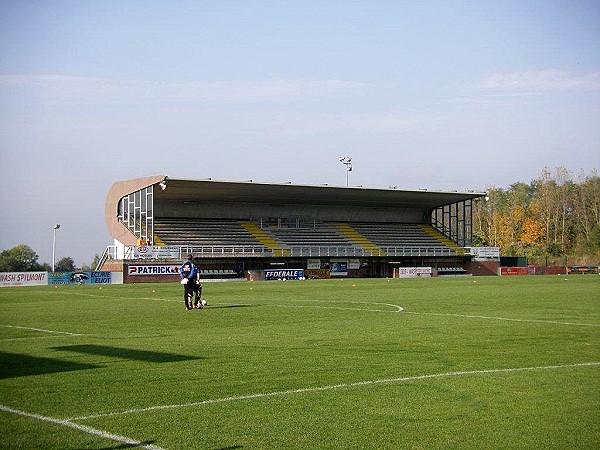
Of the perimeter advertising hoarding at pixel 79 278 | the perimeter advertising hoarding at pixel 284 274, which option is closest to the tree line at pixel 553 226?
the perimeter advertising hoarding at pixel 284 274

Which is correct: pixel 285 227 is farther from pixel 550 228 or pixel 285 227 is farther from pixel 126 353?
pixel 126 353

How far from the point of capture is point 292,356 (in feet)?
49.3

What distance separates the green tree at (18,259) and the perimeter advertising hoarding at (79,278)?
1200 centimetres

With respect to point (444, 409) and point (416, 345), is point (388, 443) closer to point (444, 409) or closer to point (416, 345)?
point (444, 409)

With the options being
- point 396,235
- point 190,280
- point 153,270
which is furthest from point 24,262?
point 190,280

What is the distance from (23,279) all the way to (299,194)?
94.5 feet

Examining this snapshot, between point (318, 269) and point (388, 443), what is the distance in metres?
68.5

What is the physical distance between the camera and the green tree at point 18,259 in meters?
75.4

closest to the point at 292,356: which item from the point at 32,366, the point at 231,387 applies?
the point at 231,387

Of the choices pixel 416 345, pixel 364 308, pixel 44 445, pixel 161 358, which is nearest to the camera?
pixel 44 445

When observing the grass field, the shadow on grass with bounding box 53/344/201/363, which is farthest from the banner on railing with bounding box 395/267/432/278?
the shadow on grass with bounding box 53/344/201/363

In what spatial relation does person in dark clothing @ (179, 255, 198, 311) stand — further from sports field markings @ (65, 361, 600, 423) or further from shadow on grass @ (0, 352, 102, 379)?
sports field markings @ (65, 361, 600, 423)

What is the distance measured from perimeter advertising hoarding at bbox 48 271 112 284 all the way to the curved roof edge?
9513 millimetres

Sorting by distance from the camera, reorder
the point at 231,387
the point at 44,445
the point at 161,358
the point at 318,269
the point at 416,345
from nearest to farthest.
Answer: the point at 44,445, the point at 231,387, the point at 161,358, the point at 416,345, the point at 318,269
